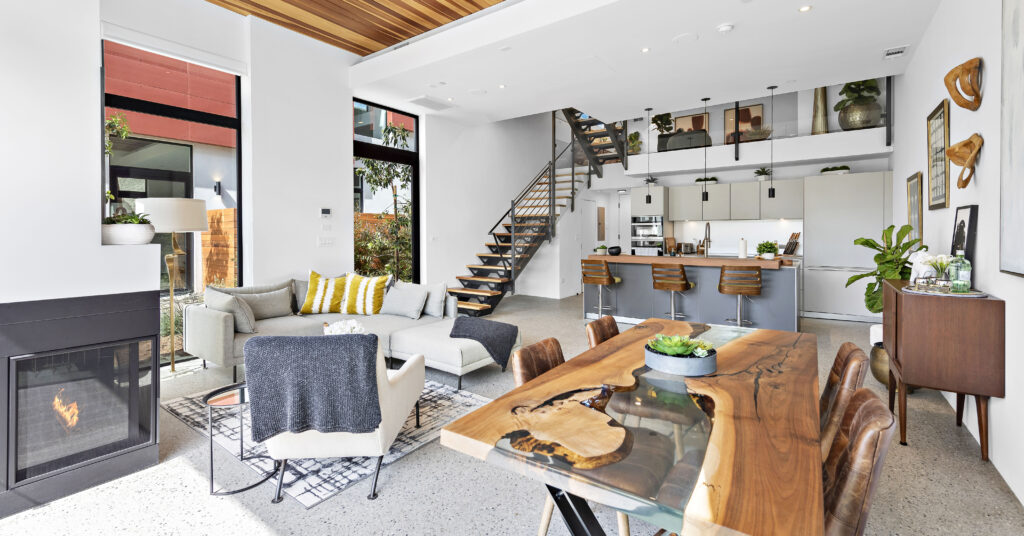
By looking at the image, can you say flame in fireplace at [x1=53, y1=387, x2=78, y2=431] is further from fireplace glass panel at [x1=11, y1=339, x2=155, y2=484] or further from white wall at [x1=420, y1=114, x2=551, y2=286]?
white wall at [x1=420, y1=114, x2=551, y2=286]

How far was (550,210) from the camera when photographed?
892 cm

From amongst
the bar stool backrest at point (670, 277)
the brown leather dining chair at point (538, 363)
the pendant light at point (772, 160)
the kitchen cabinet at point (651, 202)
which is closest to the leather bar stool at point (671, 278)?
the bar stool backrest at point (670, 277)

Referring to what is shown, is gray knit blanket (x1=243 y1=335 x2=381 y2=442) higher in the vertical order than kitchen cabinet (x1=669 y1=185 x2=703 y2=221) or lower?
lower

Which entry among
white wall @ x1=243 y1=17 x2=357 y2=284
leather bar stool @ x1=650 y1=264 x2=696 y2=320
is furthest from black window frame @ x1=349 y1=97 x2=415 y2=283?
leather bar stool @ x1=650 y1=264 x2=696 y2=320

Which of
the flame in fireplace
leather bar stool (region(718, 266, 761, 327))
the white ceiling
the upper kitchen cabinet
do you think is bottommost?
the flame in fireplace

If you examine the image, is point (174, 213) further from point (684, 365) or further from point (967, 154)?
point (967, 154)

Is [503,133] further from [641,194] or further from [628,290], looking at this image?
[628,290]

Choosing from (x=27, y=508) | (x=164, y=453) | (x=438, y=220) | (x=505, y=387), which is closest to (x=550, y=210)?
(x=438, y=220)

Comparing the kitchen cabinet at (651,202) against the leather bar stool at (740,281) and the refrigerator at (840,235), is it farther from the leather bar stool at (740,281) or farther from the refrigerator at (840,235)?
the leather bar stool at (740,281)

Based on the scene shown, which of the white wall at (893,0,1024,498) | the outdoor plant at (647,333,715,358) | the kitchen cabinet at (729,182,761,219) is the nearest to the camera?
the outdoor plant at (647,333,715,358)

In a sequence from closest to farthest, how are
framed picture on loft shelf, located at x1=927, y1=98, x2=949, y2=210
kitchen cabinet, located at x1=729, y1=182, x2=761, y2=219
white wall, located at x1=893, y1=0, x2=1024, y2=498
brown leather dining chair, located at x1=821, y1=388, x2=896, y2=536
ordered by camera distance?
brown leather dining chair, located at x1=821, y1=388, x2=896, y2=536 < white wall, located at x1=893, y1=0, x2=1024, y2=498 < framed picture on loft shelf, located at x1=927, y1=98, x2=949, y2=210 < kitchen cabinet, located at x1=729, y1=182, x2=761, y2=219

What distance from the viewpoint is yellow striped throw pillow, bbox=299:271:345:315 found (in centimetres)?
525

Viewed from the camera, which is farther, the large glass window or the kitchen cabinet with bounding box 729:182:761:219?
the kitchen cabinet with bounding box 729:182:761:219

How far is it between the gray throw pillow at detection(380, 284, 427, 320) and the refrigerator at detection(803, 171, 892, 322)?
19.1 ft
